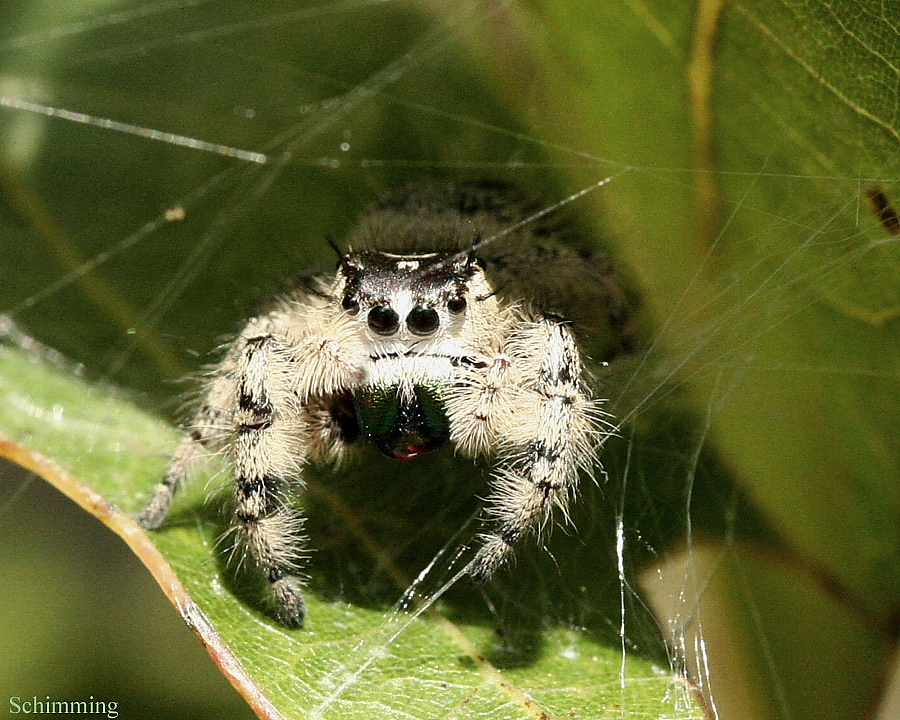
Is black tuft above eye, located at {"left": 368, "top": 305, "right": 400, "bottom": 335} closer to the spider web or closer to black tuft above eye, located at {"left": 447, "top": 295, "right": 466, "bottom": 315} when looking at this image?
black tuft above eye, located at {"left": 447, "top": 295, "right": 466, "bottom": 315}

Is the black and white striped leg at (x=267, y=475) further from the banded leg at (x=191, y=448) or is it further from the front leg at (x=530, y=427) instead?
the front leg at (x=530, y=427)

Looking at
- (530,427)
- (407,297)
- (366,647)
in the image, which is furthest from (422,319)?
(366,647)

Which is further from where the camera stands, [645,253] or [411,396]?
[645,253]

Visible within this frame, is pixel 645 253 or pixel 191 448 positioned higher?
pixel 645 253

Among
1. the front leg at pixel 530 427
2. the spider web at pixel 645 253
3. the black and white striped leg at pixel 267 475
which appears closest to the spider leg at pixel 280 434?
the black and white striped leg at pixel 267 475

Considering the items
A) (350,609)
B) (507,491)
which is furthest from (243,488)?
(507,491)

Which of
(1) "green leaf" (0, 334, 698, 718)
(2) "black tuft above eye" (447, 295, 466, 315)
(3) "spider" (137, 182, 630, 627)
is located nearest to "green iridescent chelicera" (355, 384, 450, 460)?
(3) "spider" (137, 182, 630, 627)

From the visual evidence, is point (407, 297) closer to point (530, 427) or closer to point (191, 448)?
point (530, 427)
